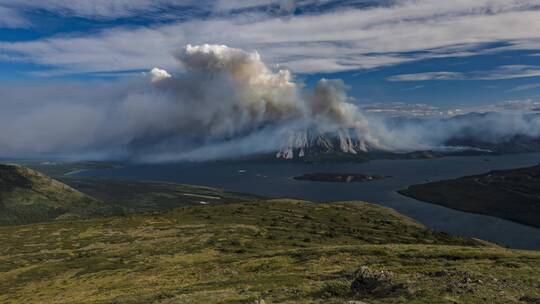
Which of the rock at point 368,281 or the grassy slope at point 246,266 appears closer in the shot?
the rock at point 368,281

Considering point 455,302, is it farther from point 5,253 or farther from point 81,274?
point 5,253

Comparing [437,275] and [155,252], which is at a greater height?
[437,275]

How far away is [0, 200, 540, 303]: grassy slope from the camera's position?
147 feet

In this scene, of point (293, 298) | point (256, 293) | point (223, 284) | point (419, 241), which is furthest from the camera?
point (419, 241)

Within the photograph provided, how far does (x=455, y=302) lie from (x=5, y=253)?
166m

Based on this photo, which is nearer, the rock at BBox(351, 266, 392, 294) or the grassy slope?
the rock at BBox(351, 266, 392, 294)

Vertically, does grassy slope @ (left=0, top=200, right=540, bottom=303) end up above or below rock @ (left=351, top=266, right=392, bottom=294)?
below

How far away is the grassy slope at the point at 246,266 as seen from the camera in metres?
44.8

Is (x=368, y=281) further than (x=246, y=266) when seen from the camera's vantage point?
No

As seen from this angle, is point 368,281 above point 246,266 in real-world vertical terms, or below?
above

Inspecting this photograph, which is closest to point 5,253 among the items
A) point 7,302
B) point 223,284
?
point 7,302

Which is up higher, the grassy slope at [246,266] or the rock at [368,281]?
the rock at [368,281]

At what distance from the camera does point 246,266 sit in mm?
82938

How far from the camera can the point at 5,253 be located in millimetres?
150125
